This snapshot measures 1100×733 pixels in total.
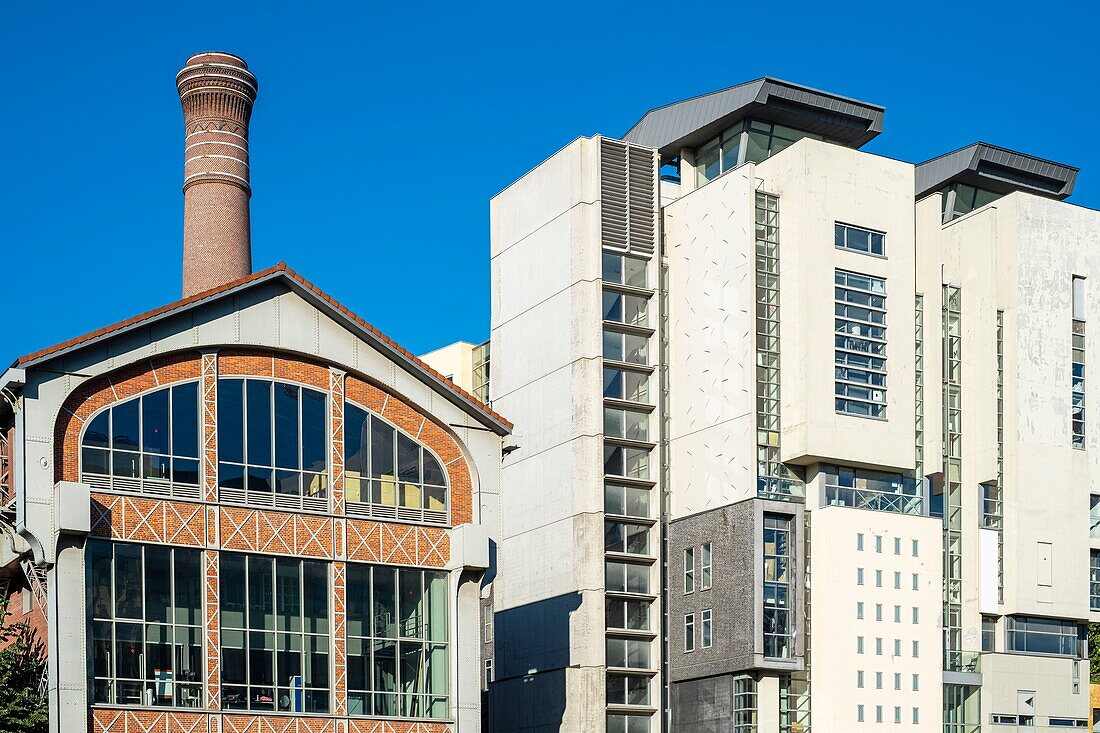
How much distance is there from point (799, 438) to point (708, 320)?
660 centimetres

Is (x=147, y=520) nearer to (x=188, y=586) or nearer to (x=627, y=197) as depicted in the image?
(x=188, y=586)

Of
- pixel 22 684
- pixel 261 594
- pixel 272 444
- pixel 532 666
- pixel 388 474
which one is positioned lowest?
pixel 532 666

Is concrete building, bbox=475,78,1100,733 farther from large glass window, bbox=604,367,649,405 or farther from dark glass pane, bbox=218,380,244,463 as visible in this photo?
dark glass pane, bbox=218,380,244,463

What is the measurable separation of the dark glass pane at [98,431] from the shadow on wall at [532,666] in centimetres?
2690

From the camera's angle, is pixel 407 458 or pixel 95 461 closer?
pixel 95 461

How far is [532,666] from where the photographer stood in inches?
2783

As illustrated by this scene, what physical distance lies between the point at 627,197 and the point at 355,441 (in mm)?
25784

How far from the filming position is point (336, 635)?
48.4m

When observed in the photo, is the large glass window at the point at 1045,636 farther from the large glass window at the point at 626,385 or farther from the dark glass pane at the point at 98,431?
the dark glass pane at the point at 98,431

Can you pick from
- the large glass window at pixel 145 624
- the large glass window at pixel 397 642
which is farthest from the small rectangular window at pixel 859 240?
the large glass window at pixel 145 624

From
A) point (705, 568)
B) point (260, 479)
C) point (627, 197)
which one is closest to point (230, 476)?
point (260, 479)

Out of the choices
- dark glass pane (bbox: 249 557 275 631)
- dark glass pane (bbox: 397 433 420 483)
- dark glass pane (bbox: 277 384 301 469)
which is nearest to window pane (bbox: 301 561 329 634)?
dark glass pane (bbox: 249 557 275 631)

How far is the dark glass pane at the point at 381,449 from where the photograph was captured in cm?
5028

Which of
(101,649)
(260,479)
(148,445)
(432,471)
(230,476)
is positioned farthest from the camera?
(432,471)
